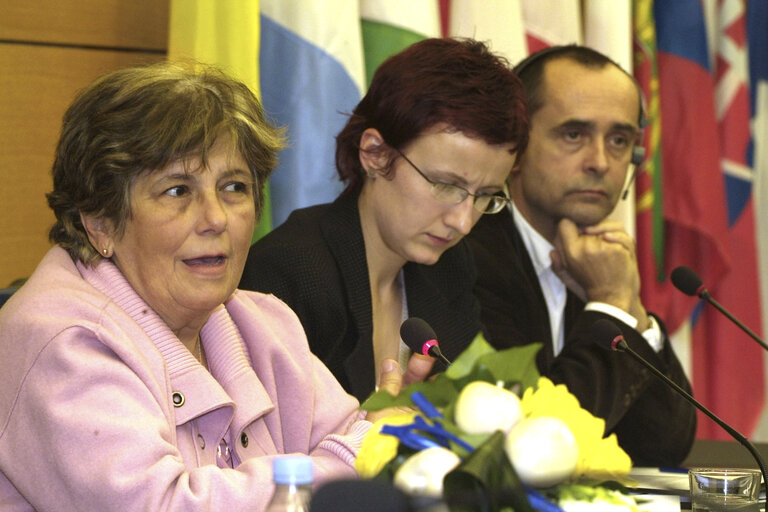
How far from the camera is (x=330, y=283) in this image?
6.54 feet

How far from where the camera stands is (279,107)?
2.56 metres

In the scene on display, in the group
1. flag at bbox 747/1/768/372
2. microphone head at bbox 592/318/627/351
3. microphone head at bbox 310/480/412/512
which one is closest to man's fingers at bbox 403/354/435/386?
microphone head at bbox 592/318/627/351

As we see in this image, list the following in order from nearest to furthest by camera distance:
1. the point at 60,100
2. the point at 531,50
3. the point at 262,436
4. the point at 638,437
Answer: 1. the point at 262,436
2. the point at 638,437
3. the point at 60,100
4. the point at 531,50

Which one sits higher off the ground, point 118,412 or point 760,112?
point 760,112

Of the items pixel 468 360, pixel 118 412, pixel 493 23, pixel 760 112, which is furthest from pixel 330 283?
pixel 760 112

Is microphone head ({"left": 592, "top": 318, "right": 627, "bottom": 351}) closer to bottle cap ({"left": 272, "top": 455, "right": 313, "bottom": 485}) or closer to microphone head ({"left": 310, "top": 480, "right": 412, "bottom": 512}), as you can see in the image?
bottle cap ({"left": 272, "top": 455, "right": 313, "bottom": 485})

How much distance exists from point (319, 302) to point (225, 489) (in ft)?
2.42

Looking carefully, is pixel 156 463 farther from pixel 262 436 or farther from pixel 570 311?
pixel 570 311

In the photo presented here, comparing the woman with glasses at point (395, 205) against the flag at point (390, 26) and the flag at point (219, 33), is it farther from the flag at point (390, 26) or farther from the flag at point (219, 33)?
the flag at point (390, 26)

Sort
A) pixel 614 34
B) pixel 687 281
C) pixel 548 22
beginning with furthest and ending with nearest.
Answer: pixel 614 34, pixel 548 22, pixel 687 281

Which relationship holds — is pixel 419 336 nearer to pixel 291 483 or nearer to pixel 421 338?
pixel 421 338

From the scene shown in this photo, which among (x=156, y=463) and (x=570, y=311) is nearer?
(x=156, y=463)

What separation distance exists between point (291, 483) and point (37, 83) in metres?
1.93

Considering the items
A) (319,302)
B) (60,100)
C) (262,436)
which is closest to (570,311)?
(319,302)
